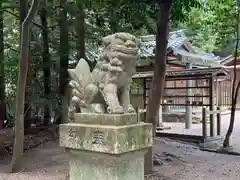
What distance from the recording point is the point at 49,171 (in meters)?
7.21

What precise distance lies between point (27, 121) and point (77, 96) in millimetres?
7200

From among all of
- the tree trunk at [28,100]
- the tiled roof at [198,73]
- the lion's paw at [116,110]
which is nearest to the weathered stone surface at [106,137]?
the lion's paw at [116,110]

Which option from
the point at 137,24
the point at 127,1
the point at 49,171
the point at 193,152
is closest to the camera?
the point at 49,171

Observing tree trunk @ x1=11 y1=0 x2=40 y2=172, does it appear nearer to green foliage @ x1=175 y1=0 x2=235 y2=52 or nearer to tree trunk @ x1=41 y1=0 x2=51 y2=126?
tree trunk @ x1=41 y1=0 x2=51 y2=126

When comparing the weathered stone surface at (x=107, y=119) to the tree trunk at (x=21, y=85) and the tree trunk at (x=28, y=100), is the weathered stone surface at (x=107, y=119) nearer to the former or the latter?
the tree trunk at (x=21, y=85)

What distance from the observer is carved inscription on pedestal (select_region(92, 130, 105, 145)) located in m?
3.10

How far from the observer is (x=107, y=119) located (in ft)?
10.5

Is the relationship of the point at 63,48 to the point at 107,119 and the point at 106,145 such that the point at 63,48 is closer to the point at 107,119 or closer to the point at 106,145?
the point at 107,119

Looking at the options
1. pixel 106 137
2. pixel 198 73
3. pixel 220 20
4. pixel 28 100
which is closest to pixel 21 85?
pixel 28 100

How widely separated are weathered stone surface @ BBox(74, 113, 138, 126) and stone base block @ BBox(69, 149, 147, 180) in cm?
28

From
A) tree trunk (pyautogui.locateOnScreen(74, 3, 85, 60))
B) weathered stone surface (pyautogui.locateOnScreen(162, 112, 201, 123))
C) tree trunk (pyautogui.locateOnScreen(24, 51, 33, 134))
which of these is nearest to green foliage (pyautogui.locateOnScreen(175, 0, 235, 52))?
tree trunk (pyautogui.locateOnScreen(74, 3, 85, 60))

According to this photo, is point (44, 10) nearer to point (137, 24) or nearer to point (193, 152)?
point (137, 24)

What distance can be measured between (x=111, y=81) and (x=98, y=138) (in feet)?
2.05

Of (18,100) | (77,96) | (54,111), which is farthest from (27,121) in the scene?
(77,96)
